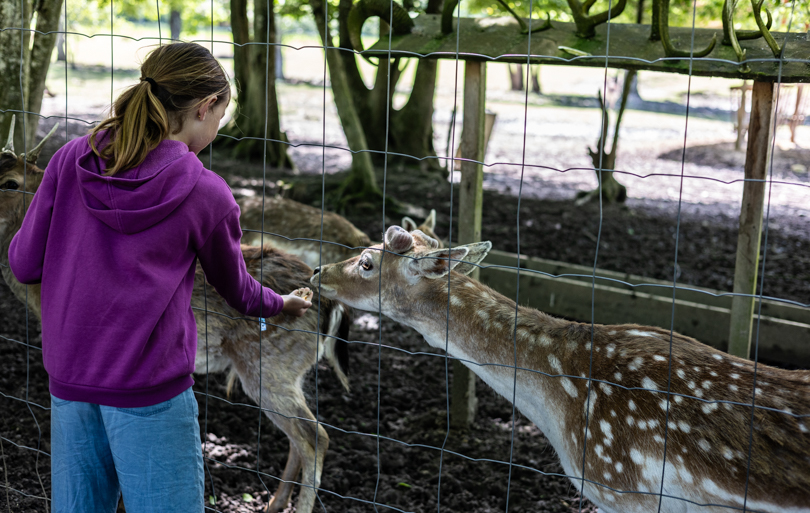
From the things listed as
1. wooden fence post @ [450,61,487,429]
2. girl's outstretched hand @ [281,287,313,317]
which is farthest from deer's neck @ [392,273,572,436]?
wooden fence post @ [450,61,487,429]

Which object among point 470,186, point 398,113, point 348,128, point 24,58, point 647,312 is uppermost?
point 398,113

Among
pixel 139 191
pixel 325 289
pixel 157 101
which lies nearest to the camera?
pixel 139 191

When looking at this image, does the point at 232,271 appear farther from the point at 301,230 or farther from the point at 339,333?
the point at 301,230

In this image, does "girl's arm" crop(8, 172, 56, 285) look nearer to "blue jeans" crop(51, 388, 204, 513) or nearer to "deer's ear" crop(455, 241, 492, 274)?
"blue jeans" crop(51, 388, 204, 513)

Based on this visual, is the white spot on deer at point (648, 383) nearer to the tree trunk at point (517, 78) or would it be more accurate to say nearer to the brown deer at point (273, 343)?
the brown deer at point (273, 343)

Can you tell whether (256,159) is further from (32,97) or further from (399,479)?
(399,479)

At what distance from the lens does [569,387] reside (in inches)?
108

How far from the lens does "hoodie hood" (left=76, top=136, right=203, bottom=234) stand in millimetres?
1882

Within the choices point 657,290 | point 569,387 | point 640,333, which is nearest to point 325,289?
point 569,387

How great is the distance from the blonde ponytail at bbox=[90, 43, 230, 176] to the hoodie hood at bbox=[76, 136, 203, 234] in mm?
34

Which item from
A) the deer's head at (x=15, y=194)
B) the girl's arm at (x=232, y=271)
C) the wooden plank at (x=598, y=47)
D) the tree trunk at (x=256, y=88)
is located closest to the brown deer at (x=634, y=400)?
the girl's arm at (x=232, y=271)

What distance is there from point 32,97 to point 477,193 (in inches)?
114

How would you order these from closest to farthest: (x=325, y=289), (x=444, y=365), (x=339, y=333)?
(x=325, y=289)
(x=339, y=333)
(x=444, y=365)

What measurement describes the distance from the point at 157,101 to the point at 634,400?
183 centimetres
